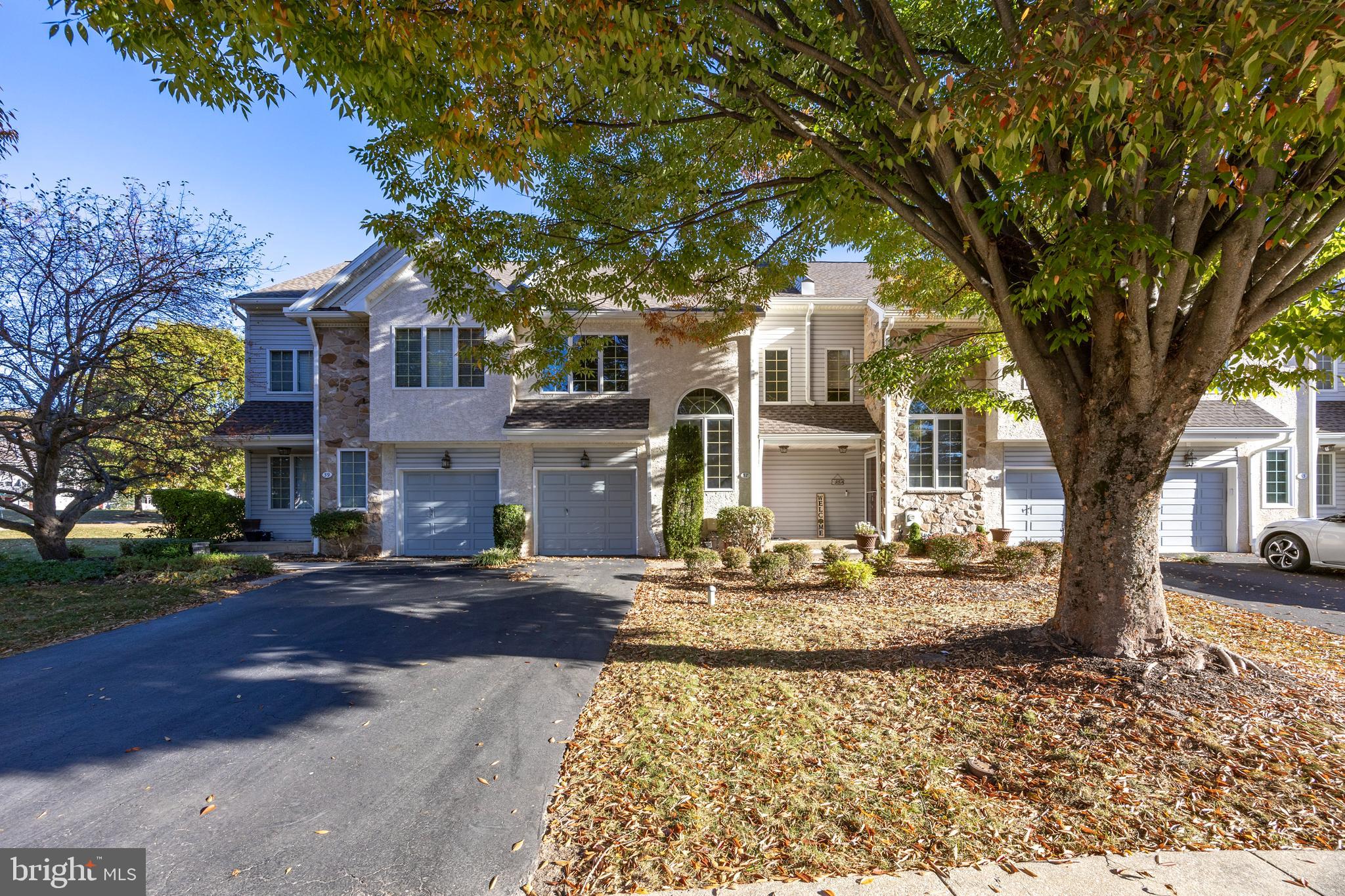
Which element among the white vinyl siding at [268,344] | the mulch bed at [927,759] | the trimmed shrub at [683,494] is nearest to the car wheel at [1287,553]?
the mulch bed at [927,759]

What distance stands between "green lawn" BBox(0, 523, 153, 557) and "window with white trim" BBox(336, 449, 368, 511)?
188 inches

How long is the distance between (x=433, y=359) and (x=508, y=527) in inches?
177

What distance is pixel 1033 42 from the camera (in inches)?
148

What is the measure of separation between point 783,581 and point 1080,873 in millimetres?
7383

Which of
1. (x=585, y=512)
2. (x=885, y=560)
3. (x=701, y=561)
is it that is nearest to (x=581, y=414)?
(x=585, y=512)

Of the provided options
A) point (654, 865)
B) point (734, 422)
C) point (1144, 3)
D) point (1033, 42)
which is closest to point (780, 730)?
point (654, 865)

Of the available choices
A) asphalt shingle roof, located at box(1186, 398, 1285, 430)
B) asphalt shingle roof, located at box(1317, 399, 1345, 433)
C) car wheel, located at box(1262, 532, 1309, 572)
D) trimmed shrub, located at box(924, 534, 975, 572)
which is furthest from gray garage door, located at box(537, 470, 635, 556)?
asphalt shingle roof, located at box(1317, 399, 1345, 433)

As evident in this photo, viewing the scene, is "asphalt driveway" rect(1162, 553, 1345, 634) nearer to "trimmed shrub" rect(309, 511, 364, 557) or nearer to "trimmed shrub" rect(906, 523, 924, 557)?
"trimmed shrub" rect(906, 523, 924, 557)

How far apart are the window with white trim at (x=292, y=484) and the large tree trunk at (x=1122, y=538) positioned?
17.8 metres

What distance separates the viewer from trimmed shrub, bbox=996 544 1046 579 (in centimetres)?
1048

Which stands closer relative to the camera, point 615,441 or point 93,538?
point 615,441

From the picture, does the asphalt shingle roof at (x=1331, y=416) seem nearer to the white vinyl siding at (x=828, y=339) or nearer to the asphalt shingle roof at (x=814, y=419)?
the asphalt shingle roof at (x=814, y=419)

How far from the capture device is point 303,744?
4301 mm

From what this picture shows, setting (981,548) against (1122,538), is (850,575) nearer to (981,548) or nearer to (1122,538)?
(981,548)
